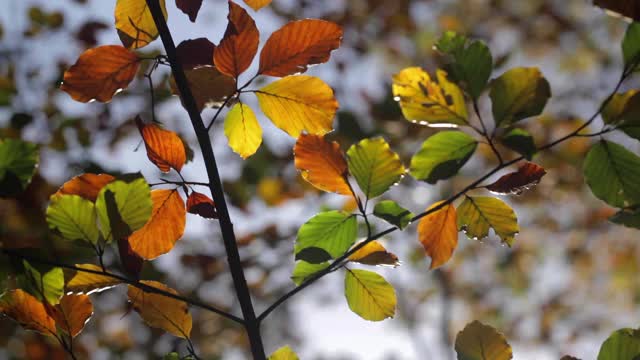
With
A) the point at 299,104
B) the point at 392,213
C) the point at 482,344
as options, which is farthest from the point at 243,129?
the point at 482,344

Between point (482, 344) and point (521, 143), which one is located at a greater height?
point (521, 143)

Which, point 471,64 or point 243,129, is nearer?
point 471,64

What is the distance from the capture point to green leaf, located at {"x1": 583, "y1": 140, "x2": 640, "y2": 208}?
47 cm

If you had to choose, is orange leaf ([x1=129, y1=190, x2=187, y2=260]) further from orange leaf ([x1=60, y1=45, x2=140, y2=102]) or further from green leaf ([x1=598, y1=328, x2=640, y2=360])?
green leaf ([x1=598, y1=328, x2=640, y2=360])

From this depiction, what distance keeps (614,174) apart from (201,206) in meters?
0.33

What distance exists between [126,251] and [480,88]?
12.4 inches

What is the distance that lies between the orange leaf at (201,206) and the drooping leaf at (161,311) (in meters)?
0.09

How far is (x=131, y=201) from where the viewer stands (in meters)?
0.47

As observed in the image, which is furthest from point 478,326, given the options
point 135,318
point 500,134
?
point 135,318

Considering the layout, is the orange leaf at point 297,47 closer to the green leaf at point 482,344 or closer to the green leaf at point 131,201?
the green leaf at point 131,201

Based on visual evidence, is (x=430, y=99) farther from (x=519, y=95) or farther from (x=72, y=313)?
(x=72, y=313)

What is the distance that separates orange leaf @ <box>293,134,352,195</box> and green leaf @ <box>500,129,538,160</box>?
14 centimetres

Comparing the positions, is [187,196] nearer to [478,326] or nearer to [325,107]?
[325,107]

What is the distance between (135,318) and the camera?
4.78 m
